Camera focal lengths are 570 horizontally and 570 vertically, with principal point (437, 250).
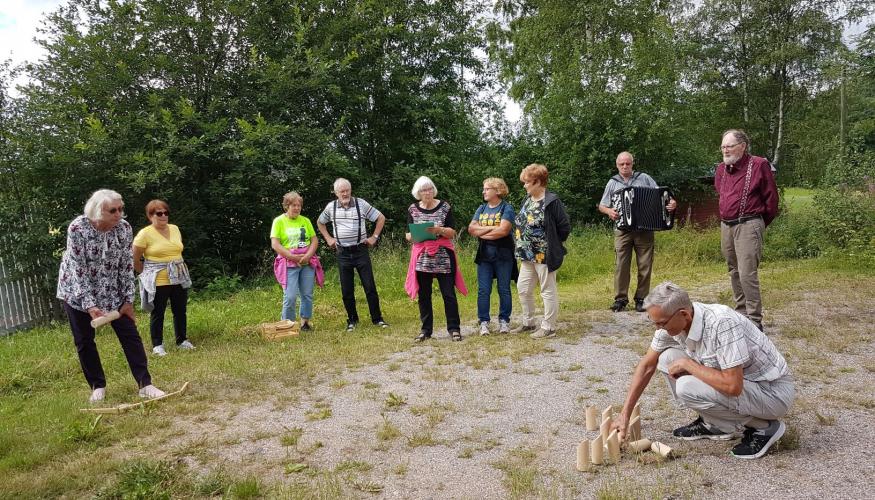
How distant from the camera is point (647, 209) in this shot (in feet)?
23.6

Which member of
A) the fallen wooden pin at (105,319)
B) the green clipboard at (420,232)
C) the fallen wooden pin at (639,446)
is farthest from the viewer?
the green clipboard at (420,232)

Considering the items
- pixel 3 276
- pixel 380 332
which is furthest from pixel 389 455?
pixel 3 276

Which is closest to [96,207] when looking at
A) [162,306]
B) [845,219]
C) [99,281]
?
[99,281]

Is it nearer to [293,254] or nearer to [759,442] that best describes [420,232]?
[293,254]

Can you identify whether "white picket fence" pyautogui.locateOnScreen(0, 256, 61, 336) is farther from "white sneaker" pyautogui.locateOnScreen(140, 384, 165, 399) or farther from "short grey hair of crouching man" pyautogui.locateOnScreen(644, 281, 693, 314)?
"short grey hair of crouching man" pyautogui.locateOnScreen(644, 281, 693, 314)

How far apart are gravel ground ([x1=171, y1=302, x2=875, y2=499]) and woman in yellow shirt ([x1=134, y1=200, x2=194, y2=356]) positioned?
2487 mm

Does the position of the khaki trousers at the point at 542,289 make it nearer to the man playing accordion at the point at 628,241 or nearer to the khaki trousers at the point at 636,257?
the man playing accordion at the point at 628,241

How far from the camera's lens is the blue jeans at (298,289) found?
7363 millimetres

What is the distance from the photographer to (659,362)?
3.37 metres

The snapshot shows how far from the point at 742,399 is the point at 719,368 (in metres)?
0.24

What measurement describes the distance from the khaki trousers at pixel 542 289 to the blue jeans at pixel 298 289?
2777 millimetres

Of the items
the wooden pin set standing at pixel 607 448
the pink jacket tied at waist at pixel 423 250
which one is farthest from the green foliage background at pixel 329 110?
the wooden pin set standing at pixel 607 448

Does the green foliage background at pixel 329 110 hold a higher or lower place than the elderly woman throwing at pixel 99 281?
higher

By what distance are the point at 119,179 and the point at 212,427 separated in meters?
9.15
